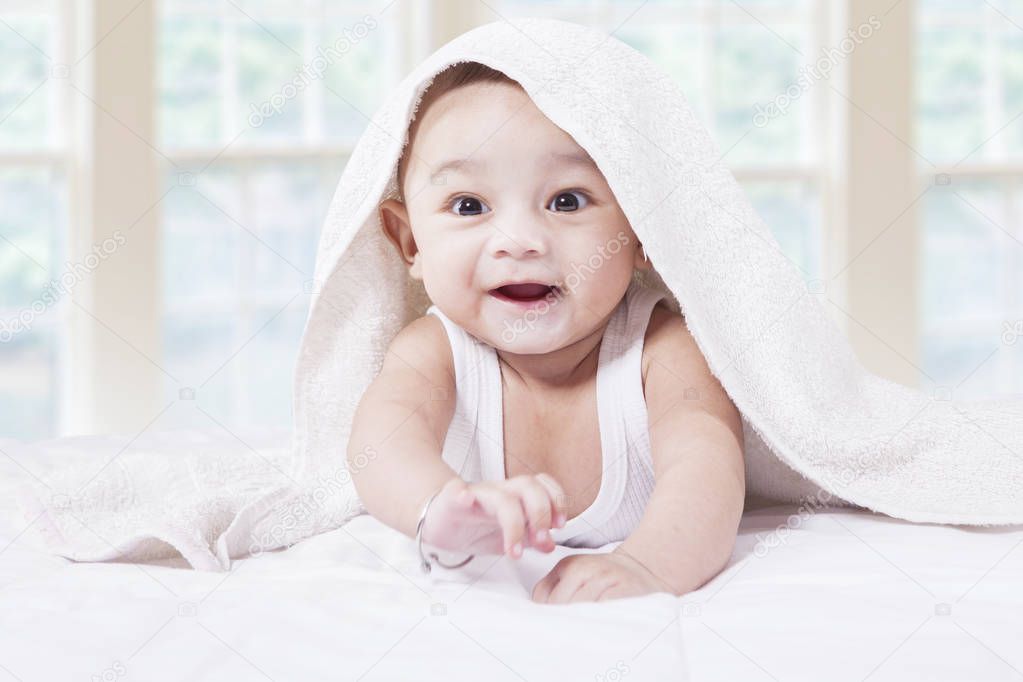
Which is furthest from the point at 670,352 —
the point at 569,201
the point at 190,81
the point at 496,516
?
the point at 190,81

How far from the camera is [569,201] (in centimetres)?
106

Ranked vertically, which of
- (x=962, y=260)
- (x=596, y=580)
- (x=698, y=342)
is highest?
(x=698, y=342)

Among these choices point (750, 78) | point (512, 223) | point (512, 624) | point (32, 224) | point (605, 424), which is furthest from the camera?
point (750, 78)

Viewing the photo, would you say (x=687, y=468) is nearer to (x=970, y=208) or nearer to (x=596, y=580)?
(x=596, y=580)

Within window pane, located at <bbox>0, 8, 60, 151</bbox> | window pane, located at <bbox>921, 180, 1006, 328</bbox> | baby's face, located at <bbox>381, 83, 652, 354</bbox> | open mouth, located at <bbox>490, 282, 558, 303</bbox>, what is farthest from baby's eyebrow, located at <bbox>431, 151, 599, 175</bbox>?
window pane, located at <bbox>921, 180, 1006, 328</bbox>

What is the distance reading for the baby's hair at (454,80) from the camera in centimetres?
108

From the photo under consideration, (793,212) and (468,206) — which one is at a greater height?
(468,206)

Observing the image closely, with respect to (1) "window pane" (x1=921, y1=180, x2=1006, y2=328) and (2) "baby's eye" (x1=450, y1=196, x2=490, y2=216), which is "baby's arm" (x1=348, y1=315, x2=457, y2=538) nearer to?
(2) "baby's eye" (x1=450, y1=196, x2=490, y2=216)

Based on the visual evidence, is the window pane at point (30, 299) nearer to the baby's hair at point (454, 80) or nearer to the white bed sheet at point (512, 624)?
the baby's hair at point (454, 80)

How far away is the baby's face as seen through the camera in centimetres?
103

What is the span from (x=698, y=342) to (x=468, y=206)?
0.25m

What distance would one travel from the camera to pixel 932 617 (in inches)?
28.6

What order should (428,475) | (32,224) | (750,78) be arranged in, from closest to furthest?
(428,475), (32,224), (750,78)

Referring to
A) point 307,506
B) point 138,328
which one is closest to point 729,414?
point 307,506
